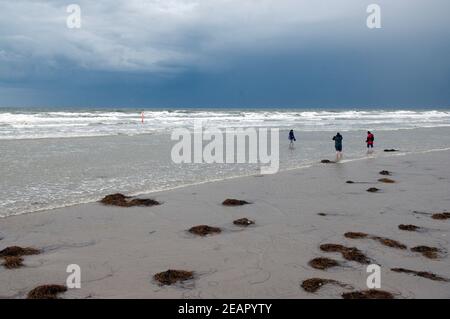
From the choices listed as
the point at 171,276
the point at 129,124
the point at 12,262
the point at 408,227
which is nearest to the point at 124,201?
the point at 12,262

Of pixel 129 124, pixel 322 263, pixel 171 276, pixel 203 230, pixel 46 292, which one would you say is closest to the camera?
pixel 46 292

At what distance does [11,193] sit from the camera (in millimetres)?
11336

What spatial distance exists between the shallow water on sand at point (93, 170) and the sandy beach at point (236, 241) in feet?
4.54

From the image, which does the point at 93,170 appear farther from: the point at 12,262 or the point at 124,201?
the point at 12,262

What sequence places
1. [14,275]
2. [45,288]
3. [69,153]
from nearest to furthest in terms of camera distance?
[45,288] < [14,275] < [69,153]

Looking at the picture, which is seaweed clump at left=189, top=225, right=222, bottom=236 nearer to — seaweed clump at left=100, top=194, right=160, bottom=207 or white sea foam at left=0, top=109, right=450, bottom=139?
seaweed clump at left=100, top=194, right=160, bottom=207

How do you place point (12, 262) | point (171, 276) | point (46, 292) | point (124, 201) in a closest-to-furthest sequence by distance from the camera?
1. point (46, 292)
2. point (171, 276)
3. point (12, 262)
4. point (124, 201)

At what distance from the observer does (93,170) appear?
15570mm

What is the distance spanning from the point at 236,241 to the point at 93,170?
9.66 m

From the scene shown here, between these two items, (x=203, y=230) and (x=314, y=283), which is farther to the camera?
(x=203, y=230)
